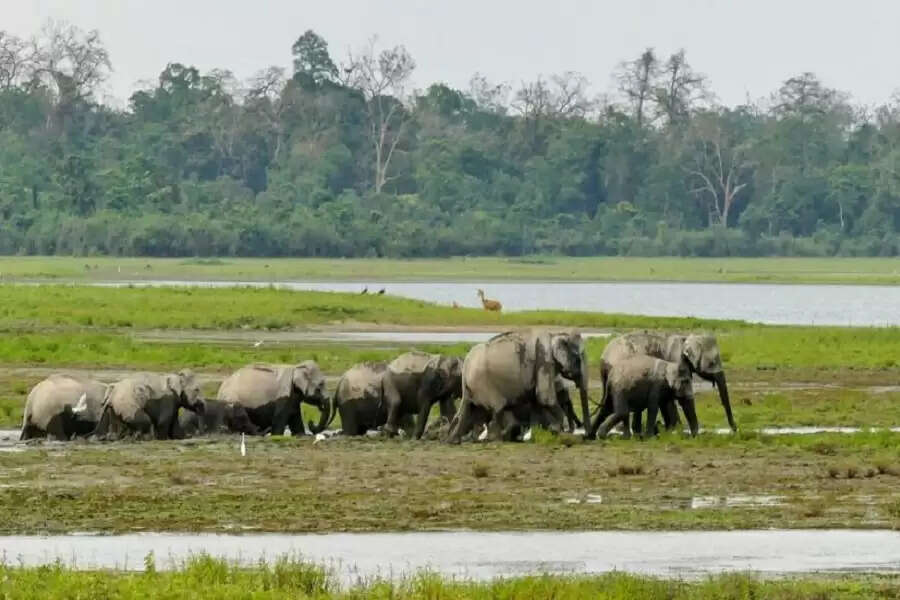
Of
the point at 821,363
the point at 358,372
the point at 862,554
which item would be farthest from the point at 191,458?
the point at 821,363

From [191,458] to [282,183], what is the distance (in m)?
93.6

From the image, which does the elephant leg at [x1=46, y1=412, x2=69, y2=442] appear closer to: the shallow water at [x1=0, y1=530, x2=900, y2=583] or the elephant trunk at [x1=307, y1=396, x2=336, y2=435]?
the elephant trunk at [x1=307, y1=396, x2=336, y2=435]

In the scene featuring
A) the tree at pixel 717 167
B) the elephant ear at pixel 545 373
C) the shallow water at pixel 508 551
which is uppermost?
the tree at pixel 717 167

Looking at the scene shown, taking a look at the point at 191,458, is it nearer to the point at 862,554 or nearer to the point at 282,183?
the point at 862,554

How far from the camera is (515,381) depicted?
26000 mm

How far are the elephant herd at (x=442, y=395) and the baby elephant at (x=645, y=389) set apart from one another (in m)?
0.01

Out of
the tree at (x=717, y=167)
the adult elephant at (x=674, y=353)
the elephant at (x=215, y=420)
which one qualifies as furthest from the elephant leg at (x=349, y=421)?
the tree at (x=717, y=167)

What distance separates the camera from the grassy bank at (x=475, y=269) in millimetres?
85625

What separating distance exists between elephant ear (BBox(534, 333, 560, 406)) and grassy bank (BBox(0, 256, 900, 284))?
54251 millimetres

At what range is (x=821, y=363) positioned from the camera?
37.7m

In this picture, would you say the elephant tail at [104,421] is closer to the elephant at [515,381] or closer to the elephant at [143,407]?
the elephant at [143,407]

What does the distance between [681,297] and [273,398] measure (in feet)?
170

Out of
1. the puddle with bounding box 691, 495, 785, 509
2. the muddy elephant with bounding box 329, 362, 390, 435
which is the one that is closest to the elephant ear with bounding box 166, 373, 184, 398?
the muddy elephant with bounding box 329, 362, 390, 435

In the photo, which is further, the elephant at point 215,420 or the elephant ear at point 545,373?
the elephant at point 215,420
